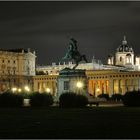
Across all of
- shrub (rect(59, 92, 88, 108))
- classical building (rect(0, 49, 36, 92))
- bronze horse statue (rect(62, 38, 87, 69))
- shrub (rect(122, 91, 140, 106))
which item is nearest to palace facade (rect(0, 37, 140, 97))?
classical building (rect(0, 49, 36, 92))

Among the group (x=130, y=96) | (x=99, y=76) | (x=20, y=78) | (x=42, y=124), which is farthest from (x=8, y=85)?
(x=42, y=124)

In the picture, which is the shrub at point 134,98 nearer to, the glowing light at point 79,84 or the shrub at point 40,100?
the shrub at point 40,100

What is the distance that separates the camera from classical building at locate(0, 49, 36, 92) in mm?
156875

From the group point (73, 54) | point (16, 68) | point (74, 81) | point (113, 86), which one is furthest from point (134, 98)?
point (16, 68)

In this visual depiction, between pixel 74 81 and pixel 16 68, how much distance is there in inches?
3971

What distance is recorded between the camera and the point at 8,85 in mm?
155625

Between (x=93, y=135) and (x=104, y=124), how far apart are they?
5154mm

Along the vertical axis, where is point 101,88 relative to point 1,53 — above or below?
below

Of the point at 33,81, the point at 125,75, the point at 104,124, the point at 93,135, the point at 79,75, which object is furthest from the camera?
the point at 33,81

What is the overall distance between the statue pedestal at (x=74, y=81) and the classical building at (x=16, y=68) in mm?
86003

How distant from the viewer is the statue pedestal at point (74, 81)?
66250mm

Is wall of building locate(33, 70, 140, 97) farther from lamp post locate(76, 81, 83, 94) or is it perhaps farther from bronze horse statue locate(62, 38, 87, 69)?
lamp post locate(76, 81, 83, 94)

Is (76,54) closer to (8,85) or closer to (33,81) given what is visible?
(8,85)

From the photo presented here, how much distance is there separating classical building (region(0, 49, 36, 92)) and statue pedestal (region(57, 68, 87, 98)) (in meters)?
86.0
